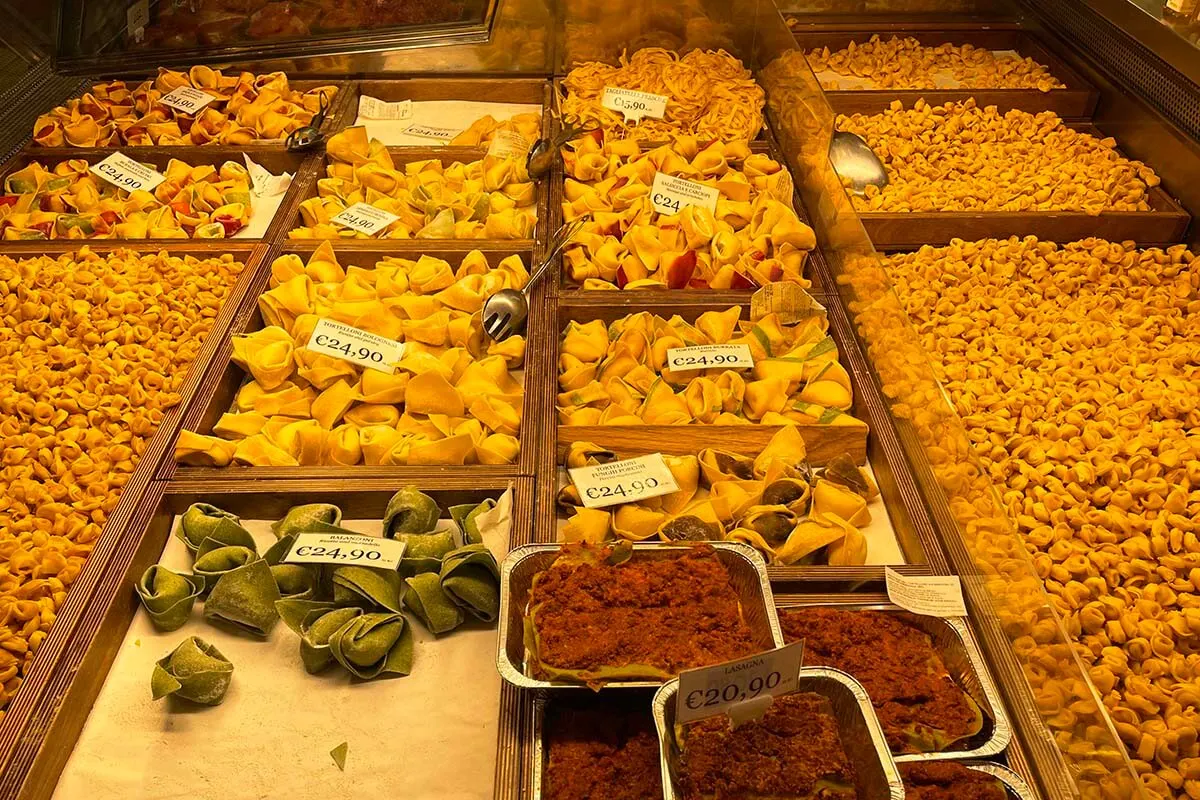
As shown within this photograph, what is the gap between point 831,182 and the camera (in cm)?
253

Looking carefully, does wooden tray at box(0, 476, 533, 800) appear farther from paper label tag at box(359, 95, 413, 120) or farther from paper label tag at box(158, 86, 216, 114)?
paper label tag at box(359, 95, 413, 120)

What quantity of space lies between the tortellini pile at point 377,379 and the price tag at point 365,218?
0.17 meters

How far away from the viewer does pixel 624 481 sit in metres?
1.84

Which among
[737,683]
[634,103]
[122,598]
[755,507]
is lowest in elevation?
[122,598]

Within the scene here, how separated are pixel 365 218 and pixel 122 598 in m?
1.35

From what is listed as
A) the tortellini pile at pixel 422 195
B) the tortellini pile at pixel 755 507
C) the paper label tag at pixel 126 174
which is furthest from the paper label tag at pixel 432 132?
the tortellini pile at pixel 755 507

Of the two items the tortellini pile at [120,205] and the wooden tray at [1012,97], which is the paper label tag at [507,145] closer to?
the tortellini pile at [120,205]

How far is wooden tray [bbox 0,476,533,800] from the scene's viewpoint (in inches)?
55.2

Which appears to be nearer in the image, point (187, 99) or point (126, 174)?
point (126, 174)

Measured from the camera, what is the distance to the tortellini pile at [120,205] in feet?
8.77

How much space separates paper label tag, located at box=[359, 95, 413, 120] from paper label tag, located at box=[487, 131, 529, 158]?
0.59m

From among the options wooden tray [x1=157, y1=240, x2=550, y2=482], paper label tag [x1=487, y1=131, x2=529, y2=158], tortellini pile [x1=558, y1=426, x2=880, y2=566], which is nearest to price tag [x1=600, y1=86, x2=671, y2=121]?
paper label tag [x1=487, y1=131, x2=529, y2=158]

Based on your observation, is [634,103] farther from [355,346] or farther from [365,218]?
[355,346]

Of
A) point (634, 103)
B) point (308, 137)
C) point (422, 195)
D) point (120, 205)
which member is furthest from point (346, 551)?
point (634, 103)
